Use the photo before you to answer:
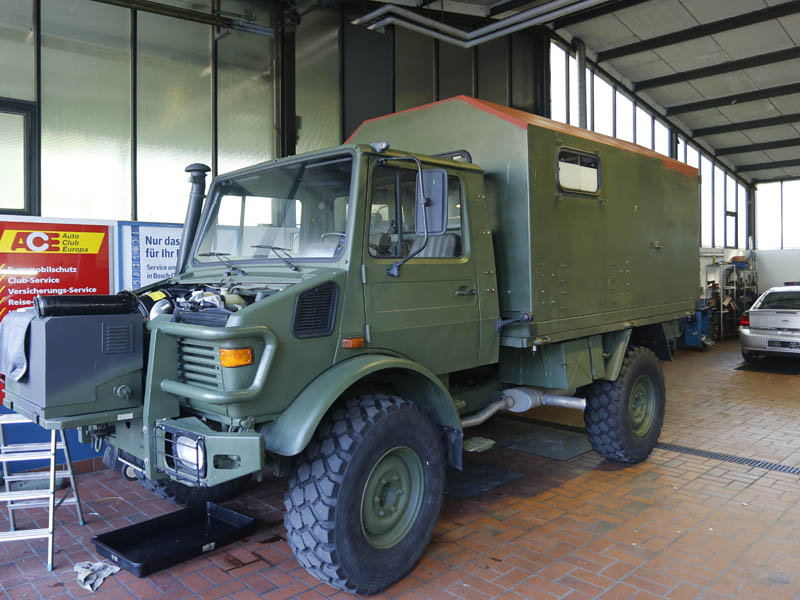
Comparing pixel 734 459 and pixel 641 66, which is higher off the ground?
pixel 641 66

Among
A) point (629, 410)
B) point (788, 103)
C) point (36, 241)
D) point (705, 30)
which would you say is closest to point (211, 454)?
point (36, 241)

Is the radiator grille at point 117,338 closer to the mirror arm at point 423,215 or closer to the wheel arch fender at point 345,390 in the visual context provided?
the wheel arch fender at point 345,390

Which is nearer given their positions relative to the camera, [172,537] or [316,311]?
[316,311]

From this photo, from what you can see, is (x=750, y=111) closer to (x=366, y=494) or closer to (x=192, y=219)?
(x=192, y=219)

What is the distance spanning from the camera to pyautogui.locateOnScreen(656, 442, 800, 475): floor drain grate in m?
5.60

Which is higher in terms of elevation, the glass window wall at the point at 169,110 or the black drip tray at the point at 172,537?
the glass window wall at the point at 169,110

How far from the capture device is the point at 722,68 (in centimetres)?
1377

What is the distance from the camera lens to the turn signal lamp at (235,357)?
9.87ft

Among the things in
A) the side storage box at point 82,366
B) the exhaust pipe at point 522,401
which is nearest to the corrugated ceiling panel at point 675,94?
the exhaust pipe at point 522,401

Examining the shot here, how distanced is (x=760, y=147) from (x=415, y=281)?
63.5ft

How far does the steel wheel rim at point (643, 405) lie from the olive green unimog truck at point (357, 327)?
75 cm

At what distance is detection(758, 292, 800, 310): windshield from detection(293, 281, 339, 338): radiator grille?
1051 cm

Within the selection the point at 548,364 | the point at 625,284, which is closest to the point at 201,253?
the point at 548,364

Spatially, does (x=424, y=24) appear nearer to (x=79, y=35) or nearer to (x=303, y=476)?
(x=79, y=35)
